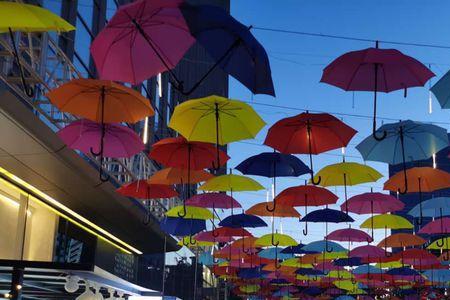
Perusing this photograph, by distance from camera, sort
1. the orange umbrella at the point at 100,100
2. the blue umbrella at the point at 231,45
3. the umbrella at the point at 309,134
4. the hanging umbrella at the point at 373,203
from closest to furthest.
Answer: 1. the blue umbrella at the point at 231,45
2. the orange umbrella at the point at 100,100
3. the umbrella at the point at 309,134
4. the hanging umbrella at the point at 373,203

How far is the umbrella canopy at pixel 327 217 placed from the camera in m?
14.8

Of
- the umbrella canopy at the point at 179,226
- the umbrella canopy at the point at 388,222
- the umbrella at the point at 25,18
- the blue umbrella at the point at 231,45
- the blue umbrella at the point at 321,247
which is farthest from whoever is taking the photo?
the blue umbrella at the point at 321,247

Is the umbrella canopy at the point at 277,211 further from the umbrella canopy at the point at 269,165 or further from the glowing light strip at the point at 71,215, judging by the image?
the glowing light strip at the point at 71,215

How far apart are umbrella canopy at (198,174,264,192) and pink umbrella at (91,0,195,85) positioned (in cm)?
550

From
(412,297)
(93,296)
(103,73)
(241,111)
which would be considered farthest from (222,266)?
(103,73)

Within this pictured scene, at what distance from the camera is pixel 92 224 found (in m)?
17.0

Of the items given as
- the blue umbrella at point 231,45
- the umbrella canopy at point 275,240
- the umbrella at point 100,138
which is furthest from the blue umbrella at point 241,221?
the blue umbrella at point 231,45

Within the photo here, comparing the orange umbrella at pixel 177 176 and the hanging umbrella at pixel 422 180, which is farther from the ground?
the hanging umbrella at pixel 422 180

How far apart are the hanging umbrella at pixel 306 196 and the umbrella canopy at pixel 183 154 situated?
301cm

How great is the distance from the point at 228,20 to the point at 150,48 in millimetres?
1352

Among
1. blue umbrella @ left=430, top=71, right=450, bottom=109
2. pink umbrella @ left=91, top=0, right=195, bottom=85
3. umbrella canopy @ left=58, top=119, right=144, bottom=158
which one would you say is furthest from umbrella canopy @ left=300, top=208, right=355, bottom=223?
pink umbrella @ left=91, top=0, right=195, bottom=85

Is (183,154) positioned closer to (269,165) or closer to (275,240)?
(269,165)

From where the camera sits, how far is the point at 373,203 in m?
14.7

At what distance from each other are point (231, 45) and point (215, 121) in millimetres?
3001
